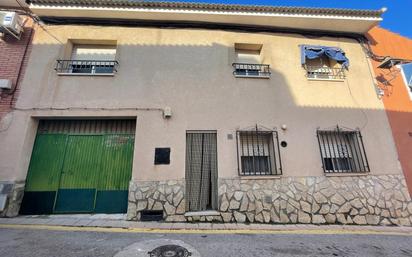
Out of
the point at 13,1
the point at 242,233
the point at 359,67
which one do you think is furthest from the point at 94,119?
the point at 359,67

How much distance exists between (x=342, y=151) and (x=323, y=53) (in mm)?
3771

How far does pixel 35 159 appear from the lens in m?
5.93

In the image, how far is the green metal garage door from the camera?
5746mm

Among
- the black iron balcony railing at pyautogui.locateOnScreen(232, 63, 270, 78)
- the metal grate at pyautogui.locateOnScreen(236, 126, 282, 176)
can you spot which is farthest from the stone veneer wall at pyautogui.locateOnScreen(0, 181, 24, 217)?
the black iron balcony railing at pyautogui.locateOnScreen(232, 63, 270, 78)

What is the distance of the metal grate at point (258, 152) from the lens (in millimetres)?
6082

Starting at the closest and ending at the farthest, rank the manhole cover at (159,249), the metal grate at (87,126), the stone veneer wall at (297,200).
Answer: the manhole cover at (159,249) < the stone veneer wall at (297,200) < the metal grate at (87,126)

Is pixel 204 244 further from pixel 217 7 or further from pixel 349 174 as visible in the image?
pixel 217 7

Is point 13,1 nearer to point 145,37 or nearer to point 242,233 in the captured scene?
point 145,37

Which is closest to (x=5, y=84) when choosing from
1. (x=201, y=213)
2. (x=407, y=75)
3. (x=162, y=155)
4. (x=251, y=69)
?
(x=162, y=155)

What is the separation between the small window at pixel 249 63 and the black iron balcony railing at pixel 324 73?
1767 millimetres

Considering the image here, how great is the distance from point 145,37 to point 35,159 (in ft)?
17.5

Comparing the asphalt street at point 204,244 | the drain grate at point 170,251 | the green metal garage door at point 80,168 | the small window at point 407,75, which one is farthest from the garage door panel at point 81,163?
the small window at point 407,75

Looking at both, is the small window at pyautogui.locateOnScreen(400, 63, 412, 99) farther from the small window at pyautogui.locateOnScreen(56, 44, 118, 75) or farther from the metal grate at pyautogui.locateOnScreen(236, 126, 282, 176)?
the small window at pyautogui.locateOnScreen(56, 44, 118, 75)

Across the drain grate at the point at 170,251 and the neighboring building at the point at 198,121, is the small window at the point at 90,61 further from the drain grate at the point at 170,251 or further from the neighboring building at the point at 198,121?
the drain grate at the point at 170,251
